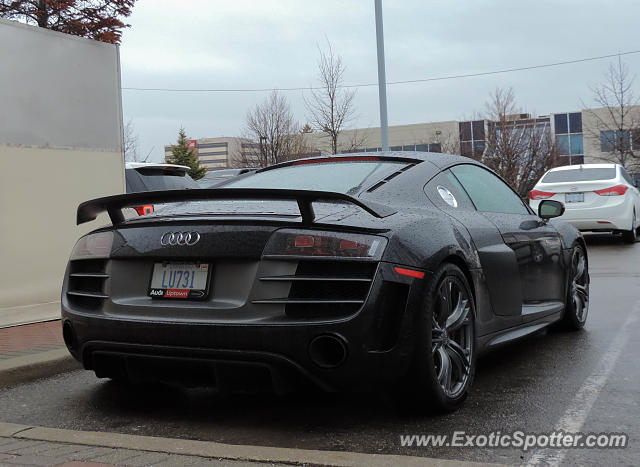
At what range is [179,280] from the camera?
3.66 metres

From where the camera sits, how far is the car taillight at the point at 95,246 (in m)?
3.93

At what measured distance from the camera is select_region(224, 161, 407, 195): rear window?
424cm

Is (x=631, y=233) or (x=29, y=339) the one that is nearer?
(x=29, y=339)

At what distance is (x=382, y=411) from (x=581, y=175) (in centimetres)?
1199

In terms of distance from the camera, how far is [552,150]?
44062 mm

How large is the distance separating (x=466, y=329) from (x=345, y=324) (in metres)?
0.95

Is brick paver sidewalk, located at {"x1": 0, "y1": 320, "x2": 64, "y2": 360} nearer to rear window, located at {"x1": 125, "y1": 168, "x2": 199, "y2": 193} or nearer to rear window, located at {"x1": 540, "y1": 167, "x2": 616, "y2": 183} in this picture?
rear window, located at {"x1": 125, "y1": 168, "x2": 199, "y2": 193}

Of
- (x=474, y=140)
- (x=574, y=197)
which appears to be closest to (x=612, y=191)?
(x=574, y=197)

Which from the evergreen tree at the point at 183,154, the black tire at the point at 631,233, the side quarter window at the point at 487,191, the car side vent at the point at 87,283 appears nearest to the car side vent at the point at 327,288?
the car side vent at the point at 87,283

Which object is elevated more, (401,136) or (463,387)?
(401,136)

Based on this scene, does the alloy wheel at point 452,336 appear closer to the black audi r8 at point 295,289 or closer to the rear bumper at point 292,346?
the black audi r8 at point 295,289

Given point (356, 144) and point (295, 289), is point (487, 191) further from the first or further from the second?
point (356, 144)

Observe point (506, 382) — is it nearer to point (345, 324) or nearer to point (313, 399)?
point (313, 399)

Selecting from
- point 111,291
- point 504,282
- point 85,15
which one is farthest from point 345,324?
point 85,15
